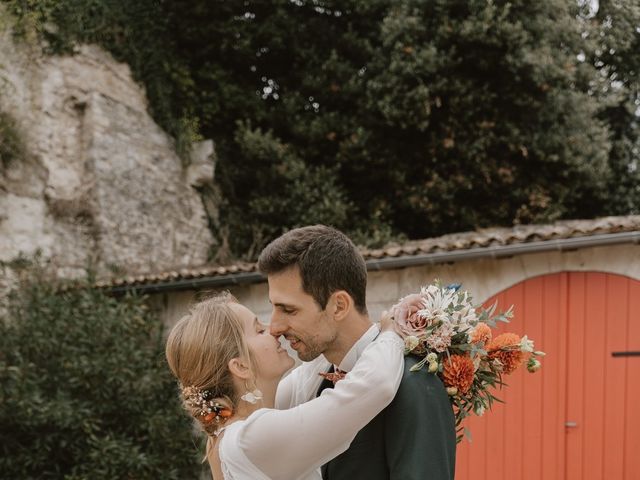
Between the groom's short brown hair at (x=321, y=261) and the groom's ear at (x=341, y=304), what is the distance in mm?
16

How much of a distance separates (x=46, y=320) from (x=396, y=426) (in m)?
6.38

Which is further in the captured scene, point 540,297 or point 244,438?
point 540,297

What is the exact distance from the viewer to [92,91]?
10406mm

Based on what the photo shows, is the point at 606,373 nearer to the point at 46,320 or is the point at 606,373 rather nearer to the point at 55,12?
the point at 46,320

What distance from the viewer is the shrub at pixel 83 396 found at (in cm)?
700

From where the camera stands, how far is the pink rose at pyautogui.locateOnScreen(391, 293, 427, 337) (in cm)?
227

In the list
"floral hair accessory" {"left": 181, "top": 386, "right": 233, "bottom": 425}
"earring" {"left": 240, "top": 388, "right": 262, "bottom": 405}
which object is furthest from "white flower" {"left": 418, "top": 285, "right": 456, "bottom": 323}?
"floral hair accessory" {"left": 181, "top": 386, "right": 233, "bottom": 425}

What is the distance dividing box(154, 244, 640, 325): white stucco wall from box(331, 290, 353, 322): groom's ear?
14.2 feet

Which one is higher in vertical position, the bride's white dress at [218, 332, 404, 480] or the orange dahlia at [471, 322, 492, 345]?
the orange dahlia at [471, 322, 492, 345]

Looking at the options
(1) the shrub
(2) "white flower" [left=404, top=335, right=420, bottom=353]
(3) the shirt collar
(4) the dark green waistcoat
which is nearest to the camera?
(4) the dark green waistcoat

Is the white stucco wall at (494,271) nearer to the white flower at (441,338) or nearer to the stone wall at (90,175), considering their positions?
the stone wall at (90,175)

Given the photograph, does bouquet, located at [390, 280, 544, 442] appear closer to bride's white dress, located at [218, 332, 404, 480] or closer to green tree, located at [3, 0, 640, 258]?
bride's white dress, located at [218, 332, 404, 480]

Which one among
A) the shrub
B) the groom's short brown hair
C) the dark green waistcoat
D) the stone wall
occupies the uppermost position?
the stone wall

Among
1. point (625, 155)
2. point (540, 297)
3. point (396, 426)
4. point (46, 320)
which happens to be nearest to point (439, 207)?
point (625, 155)
